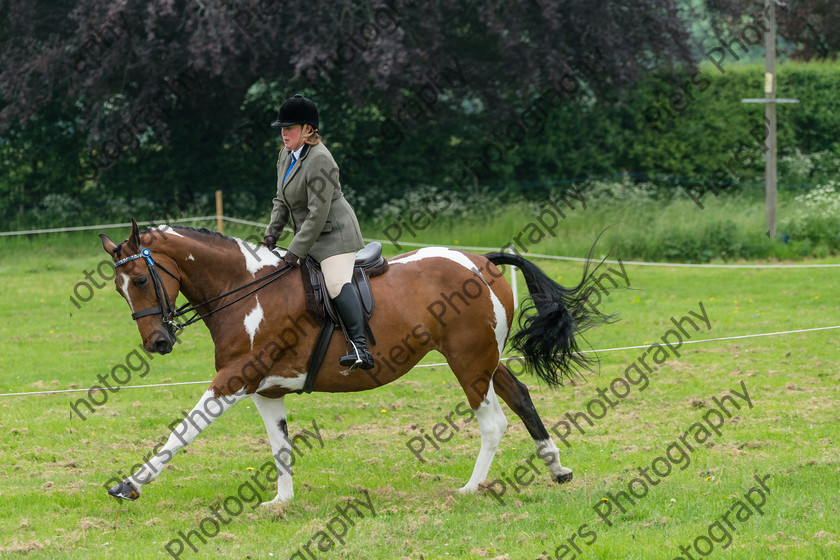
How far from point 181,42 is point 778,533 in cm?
1616

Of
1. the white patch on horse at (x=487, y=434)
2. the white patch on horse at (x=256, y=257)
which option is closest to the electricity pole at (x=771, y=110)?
the white patch on horse at (x=487, y=434)

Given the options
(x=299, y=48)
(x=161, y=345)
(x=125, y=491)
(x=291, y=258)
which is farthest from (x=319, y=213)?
(x=299, y=48)

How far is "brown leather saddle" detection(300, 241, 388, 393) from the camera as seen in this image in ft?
19.5

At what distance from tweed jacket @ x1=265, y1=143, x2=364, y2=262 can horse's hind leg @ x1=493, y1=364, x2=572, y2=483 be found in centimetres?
142

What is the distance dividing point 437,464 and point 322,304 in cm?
174

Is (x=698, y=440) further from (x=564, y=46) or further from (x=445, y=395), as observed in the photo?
(x=564, y=46)

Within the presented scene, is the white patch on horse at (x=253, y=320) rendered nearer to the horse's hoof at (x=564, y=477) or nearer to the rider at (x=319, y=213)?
the rider at (x=319, y=213)

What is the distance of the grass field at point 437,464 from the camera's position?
522cm

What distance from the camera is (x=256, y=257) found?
6109 millimetres

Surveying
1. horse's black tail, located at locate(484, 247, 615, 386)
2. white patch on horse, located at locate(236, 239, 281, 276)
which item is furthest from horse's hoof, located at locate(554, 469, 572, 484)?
white patch on horse, located at locate(236, 239, 281, 276)

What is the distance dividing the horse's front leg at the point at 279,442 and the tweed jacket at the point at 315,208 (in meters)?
1.08

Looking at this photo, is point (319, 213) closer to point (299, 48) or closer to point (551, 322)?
point (551, 322)

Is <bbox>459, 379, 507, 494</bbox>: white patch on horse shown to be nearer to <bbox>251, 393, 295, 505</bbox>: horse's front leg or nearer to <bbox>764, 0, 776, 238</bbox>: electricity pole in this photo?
<bbox>251, 393, 295, 505</bbox>: horse's front leg

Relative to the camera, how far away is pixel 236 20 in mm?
17344
